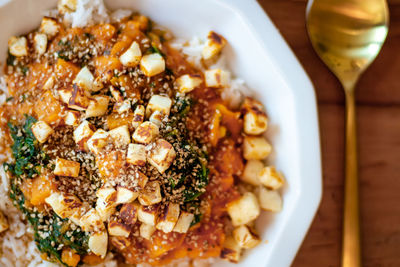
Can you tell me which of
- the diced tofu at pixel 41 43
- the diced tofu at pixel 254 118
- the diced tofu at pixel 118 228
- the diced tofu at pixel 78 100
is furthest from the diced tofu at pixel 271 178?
the diced tofu at pixel 41 43

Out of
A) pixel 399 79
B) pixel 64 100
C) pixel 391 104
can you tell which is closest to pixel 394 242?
pixel 391 104

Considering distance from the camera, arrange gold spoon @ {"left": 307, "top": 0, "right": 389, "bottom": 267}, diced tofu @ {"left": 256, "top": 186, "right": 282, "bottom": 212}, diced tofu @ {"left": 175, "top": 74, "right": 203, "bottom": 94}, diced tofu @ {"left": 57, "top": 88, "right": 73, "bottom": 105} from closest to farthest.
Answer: diced tofu @ {"left": 57, "top": 88, "right": 73, "bottom": 105}, diced tofu @ {"left": 175, "top": 74, "right": 203, "bottom": 94}, diced tofu @ {"left": 256, "top": 186, "right": 282, "bottom": 212}, gold spoon @ {"left": 307, "top": 0, "right": 389, "bottom": 267}

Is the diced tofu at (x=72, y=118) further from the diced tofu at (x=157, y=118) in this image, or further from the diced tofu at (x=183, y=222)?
the diced tofu at (x=183, y=222)

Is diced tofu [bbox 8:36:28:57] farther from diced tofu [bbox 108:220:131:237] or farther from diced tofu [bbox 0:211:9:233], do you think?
diced tofu [bbox 108:220:131:237]

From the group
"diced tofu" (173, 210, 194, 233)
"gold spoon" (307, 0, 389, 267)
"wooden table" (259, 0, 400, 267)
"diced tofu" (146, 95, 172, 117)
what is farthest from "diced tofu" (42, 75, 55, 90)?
"gold spoon" (307, 0, 389, 267)

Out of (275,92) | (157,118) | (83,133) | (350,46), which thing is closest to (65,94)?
(83,133)

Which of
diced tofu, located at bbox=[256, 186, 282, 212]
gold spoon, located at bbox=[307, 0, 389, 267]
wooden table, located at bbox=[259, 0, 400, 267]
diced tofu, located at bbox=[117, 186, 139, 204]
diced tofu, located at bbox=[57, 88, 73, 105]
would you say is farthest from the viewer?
wooden table, located at bbox=[259, 0, 400, 267]

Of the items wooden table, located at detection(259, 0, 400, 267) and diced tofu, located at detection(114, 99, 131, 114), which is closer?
diced tofu, located at detection(114, 99, 131, 114)
